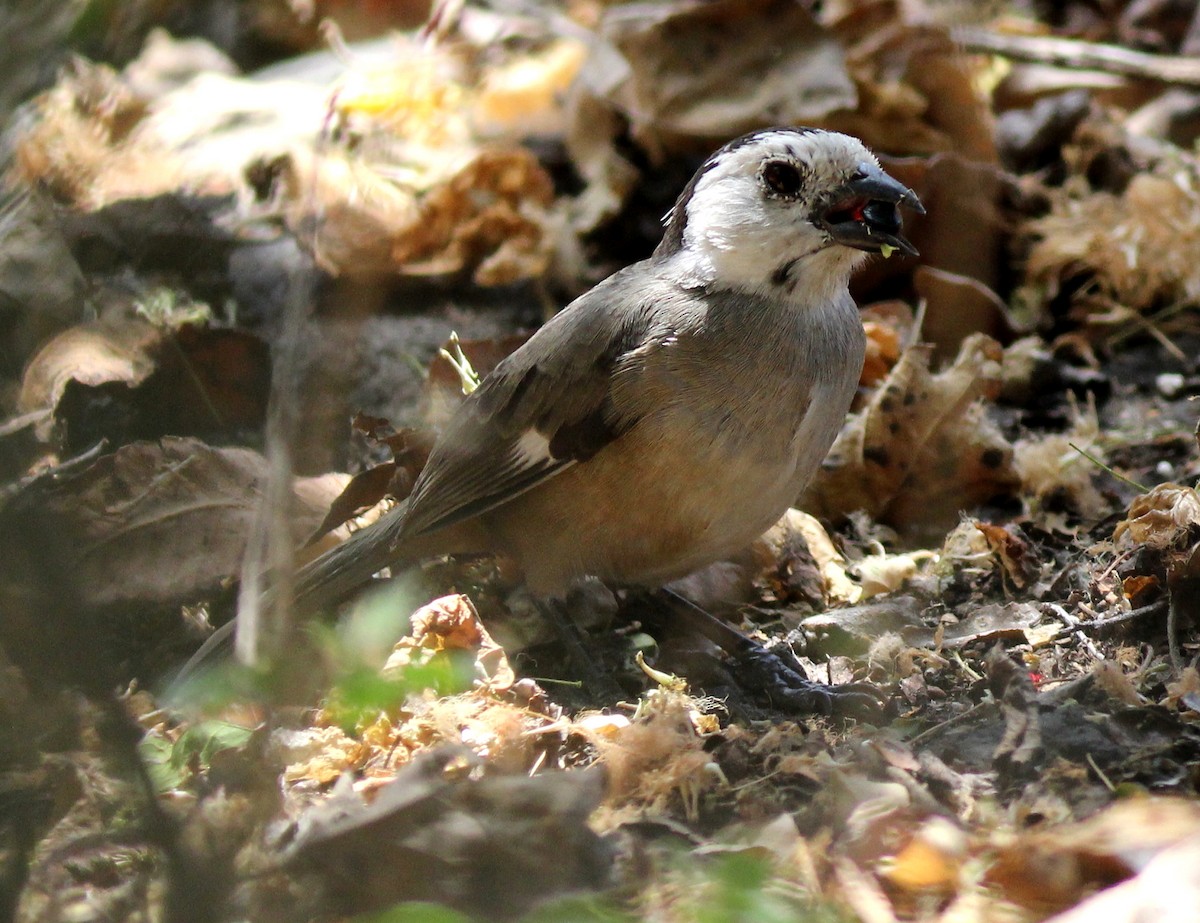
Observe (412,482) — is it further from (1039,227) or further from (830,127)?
(1039,227)

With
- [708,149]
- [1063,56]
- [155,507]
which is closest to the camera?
[155,507]

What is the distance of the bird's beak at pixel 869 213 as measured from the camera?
3.48m

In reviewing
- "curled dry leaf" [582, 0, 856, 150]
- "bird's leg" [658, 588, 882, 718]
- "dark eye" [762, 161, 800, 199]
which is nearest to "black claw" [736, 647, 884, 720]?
"bird's leg" [658, 588, 882, 718]

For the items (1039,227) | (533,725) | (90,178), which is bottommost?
(1039,227)

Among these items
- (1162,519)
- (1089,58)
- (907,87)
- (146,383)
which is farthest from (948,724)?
(1089,58)

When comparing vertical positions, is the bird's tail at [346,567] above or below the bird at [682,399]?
below

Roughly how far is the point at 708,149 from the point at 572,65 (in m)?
1.07

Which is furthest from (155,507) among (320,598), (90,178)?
(90,178)

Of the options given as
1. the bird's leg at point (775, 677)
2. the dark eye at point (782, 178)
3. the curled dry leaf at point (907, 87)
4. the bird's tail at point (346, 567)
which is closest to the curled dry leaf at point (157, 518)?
the bird's tail at point (346, 567)

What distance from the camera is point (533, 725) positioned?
3.14m

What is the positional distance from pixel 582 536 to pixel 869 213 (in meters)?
1.18

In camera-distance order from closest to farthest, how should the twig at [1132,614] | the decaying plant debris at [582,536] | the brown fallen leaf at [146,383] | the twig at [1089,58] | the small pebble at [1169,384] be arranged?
the decaying plant debris at [582,536], the twig at [1132,614], the brown fallen leaf at [146,383], the small pebble at [1169,384], the twig at [1089,58]

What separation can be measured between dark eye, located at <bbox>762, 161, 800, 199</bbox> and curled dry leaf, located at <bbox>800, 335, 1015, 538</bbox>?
92 centimetres

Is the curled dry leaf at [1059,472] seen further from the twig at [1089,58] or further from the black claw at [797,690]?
the twig at [1089,58]
